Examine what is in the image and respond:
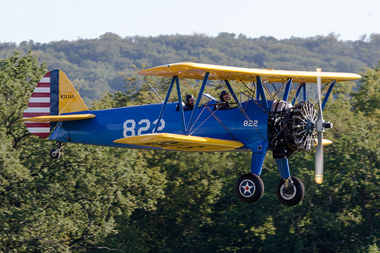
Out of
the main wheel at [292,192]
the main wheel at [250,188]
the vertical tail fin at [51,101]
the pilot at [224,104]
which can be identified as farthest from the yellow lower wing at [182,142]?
the vertical tail fin at [51,101]

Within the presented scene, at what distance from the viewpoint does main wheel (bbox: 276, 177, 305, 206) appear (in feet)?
39.0

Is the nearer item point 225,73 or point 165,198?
point 225,73

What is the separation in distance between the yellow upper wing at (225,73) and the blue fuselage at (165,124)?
64cm

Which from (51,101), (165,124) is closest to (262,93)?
(165,124)

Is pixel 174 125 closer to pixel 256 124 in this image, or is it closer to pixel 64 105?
pixel 256 124

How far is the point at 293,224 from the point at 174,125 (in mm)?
12464

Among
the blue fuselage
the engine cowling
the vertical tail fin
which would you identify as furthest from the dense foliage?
the engine cowling

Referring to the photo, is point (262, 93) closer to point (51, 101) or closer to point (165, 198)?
point (51, 101)

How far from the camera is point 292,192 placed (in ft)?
39.2

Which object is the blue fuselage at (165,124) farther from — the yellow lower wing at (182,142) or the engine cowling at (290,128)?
the yellow lower wing at (182,142)

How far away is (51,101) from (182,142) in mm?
5704

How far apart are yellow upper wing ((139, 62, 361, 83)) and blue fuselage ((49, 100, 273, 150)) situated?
0.64 m

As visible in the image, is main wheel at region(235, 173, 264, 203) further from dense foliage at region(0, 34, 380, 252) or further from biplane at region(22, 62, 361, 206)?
dense foliage at region(0, 34, 380, 252)

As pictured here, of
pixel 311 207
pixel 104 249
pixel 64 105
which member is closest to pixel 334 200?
pixel 311 207
